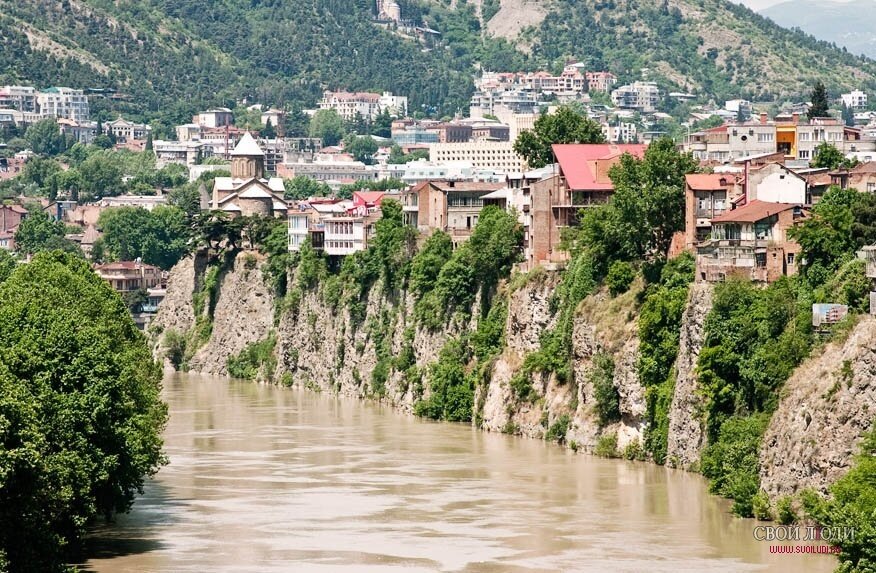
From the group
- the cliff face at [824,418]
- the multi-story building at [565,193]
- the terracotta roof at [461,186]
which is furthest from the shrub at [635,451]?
the terracotta roof at [461,186]

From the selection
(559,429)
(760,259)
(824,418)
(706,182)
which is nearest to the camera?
(824,418)

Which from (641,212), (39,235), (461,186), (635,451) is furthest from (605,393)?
(39,235)

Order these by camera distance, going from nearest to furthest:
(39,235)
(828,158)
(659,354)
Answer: (659,354) < (828,158) < (39,235)

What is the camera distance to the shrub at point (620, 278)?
81625 millimetres

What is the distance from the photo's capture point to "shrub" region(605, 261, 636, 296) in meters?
81.6

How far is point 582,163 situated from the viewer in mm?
92938

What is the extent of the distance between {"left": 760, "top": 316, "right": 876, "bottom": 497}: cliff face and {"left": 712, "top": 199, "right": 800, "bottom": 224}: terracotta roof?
10847mm

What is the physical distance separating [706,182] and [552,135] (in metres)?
27.2

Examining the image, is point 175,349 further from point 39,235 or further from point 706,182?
point 706,182

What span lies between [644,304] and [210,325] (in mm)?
53545

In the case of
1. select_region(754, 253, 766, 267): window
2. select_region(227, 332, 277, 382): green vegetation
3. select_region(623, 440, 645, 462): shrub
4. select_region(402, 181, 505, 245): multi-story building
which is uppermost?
select_region(402, 181, 505, 245): multi-story building

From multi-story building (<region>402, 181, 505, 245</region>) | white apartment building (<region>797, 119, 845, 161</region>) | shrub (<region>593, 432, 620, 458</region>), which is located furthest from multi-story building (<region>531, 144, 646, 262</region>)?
white apartment building (<region>797, 119, 845, 161</region>)

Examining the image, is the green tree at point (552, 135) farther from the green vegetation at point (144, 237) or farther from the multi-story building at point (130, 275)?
the multi-story building at point (130, 275)

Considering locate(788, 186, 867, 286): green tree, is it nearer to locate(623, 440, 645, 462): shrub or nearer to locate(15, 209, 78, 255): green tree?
locate(623, 440, 645, 462): shrub
